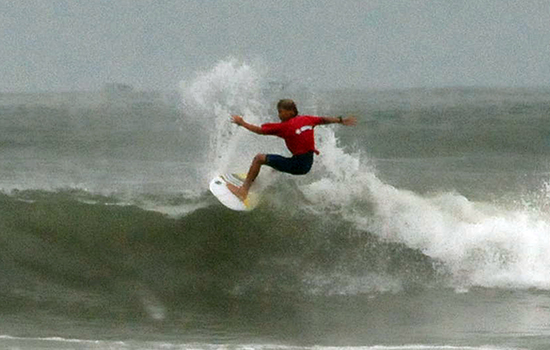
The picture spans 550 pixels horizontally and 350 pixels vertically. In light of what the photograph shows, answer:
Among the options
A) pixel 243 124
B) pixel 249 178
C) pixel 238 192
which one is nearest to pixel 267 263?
pixel 238 192

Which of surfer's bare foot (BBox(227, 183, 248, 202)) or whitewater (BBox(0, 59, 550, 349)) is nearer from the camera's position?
whitewater (BBox(0, 59, 550, 349))

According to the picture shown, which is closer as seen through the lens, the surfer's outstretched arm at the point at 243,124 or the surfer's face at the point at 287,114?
the surfer's outstretched arm at the point at 243,124

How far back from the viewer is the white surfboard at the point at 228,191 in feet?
47.2

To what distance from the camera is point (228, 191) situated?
1435 centimetres

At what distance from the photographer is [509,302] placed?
1306cm

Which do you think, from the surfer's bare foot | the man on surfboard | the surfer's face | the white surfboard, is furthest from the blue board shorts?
the white surfboard

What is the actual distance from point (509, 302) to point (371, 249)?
231 cm

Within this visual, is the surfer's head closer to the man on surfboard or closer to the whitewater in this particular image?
the man on surfboard

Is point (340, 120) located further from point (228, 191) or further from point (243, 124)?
point (228, 191)

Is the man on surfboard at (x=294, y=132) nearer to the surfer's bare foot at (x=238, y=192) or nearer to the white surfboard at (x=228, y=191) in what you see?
the surfer's bare foot at (x=238, y=192)

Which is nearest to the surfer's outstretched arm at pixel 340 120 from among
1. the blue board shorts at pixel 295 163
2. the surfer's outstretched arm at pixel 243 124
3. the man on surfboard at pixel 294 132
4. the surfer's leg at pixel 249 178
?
the man on surfboard at pixel 294 132

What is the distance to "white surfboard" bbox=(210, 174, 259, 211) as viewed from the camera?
14375mm

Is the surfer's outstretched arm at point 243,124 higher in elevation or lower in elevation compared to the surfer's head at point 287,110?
lower

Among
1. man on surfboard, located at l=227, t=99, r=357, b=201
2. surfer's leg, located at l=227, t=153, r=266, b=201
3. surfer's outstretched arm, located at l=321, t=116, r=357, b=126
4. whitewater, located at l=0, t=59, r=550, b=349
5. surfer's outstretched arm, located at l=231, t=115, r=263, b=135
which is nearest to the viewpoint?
whitewater, located at l=0, t=59, r=550, b=349
